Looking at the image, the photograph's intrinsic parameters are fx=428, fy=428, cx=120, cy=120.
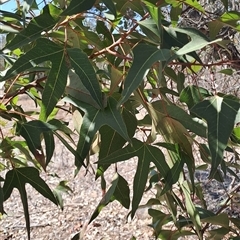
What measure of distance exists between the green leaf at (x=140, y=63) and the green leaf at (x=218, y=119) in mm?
71

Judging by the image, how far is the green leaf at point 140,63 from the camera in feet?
1.42

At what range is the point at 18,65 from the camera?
49cm

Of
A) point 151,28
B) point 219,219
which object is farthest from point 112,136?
point 219,219

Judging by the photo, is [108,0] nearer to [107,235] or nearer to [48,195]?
[48,195]

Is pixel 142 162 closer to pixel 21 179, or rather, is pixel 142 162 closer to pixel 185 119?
pixel 185 119

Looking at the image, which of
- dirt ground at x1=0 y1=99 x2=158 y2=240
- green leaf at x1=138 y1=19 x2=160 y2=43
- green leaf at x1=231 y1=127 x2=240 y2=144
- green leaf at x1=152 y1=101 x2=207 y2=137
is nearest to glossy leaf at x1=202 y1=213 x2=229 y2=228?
green leaf at x1=231 y1=127 x2=240 y2=144

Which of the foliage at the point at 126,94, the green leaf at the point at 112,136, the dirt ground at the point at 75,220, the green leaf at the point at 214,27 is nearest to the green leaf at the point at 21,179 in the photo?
the foliage at the point at 126,94

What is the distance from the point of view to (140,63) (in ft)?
1.47

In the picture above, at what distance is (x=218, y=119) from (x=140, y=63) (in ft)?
0.34

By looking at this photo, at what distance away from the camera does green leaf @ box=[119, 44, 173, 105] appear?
0.43m

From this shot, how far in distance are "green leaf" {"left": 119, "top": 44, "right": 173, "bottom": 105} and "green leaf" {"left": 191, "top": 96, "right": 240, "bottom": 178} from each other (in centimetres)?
7

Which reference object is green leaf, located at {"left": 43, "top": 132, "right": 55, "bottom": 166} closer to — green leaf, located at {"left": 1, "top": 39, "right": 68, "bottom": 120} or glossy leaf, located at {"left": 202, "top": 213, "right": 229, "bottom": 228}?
green leaf, located at {"left": 1, "top": 39, "right": 68, "bottom": 120}

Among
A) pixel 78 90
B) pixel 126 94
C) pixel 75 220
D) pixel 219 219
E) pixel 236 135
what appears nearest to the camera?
pixel 126 94

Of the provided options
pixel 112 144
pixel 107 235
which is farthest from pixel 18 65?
pixel 107 235
